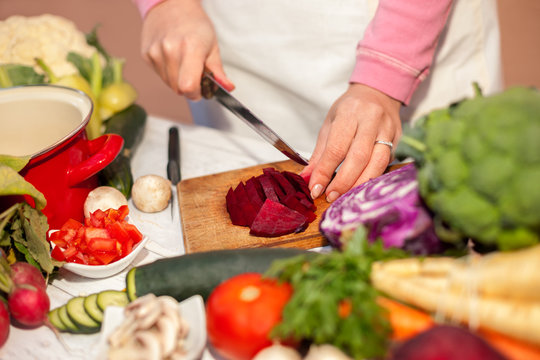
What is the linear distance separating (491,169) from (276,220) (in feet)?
2.32

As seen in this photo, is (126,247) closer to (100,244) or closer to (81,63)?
(100,244)

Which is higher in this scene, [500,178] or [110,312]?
[500,178]

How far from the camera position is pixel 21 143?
1.45 m

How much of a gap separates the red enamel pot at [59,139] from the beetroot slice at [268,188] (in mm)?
447

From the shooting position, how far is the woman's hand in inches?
58.6

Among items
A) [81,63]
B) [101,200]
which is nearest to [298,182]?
[101,200]

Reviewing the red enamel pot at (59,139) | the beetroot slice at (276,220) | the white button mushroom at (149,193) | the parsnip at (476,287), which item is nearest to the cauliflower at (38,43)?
the red enamel pot at (59,139)

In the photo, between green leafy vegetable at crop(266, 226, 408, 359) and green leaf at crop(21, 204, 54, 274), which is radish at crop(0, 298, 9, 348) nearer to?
green leaf at crop(21, 204, 54, 274)

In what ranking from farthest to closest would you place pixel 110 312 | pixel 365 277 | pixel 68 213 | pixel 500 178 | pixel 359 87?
pixel 359 87 < pixel 68 213 < pixel 110 312 < pixel 365 277 < pixel 500 178

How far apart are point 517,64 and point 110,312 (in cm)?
490

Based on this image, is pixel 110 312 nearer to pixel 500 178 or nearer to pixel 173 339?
pixel 173 339

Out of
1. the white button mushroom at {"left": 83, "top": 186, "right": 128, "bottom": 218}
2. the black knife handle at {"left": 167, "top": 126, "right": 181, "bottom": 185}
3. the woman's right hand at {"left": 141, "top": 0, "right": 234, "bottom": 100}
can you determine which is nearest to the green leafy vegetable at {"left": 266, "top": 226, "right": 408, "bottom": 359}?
the white button mushroom at {"left": 83, "top": 186, "right": 128, "bottom": 218}

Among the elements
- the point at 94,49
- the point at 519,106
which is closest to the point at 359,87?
the point at 519,106

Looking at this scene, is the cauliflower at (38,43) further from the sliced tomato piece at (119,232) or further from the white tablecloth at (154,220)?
the sliced tomato piece at (119,232)
